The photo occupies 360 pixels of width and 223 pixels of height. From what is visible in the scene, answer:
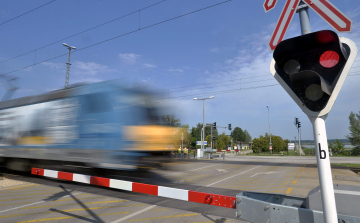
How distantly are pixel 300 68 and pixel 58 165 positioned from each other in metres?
8.63

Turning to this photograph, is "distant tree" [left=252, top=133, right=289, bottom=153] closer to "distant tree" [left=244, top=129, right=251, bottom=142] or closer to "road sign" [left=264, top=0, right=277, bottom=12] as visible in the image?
"road sign" [left=264, top=0, right=277, bottom=12]

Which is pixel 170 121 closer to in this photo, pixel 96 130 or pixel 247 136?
pixel 96 130

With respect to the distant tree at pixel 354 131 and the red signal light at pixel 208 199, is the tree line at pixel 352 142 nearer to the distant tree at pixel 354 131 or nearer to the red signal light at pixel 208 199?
the distant tree at pixel 354 131

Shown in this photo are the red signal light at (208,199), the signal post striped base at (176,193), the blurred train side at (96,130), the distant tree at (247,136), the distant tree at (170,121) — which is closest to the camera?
the signal post striped base at (176,193)

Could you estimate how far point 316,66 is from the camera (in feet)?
5.59

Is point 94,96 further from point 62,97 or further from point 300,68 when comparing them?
point 300,68

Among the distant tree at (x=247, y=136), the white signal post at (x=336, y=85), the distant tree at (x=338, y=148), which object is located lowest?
the distant tree at (x=338, y=148)

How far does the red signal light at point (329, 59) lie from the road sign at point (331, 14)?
0.29 metres

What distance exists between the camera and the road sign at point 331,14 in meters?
1.73

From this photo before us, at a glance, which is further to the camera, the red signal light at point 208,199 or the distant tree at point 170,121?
the distant tree at point 170,121

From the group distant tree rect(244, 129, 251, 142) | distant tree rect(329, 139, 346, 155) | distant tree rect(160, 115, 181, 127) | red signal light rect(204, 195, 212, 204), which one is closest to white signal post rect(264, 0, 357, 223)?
red signal light rect(204, 195, 212, 204)

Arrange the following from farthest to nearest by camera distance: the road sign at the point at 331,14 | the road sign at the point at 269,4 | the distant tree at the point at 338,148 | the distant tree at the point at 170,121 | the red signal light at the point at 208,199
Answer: the distant tree at the point at 338,148 → the distant tree at the point at 170,121 → the red signal light at the point at 208,199 → the road sign at the point at 269,4 → the road sign at the point at 331,14

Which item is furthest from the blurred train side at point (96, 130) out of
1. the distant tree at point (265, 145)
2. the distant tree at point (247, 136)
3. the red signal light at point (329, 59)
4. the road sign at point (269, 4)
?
the distant tree at point (247, 136)

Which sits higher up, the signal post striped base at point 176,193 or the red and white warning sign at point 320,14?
the red and white warning sign at point 320,14
